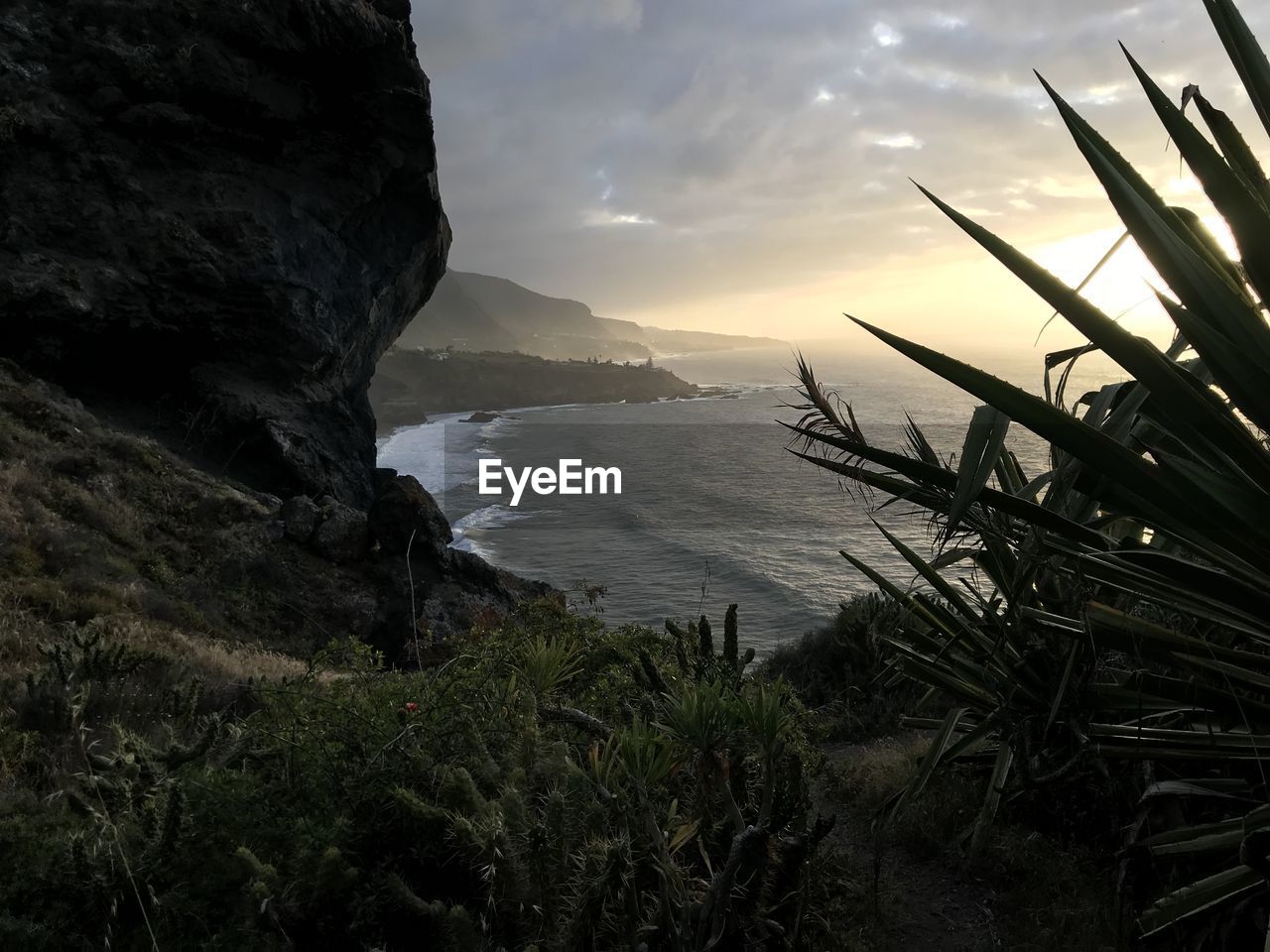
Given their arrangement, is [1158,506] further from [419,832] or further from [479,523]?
[479,523]

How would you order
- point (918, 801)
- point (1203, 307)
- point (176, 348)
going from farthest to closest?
1. point (176, 348)
2. point (918, 801)
3. point (1203, 307)

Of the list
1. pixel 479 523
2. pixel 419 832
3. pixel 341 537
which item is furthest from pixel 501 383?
pixel 419 832

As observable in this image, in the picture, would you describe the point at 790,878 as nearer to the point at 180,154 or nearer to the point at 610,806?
the point at 610,806

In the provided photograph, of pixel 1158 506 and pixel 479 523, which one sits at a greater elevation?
pixel 1158 506

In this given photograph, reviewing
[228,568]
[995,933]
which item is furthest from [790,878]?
[228,568]

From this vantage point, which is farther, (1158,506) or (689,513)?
(689,513)


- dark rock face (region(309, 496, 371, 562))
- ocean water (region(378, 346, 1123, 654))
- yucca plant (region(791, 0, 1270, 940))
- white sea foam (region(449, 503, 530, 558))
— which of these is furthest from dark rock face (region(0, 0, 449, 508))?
yucca plant (region(791, 0, 1270, 940))

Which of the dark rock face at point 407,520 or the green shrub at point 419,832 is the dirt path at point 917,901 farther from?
the dark rock face at point 407,520
